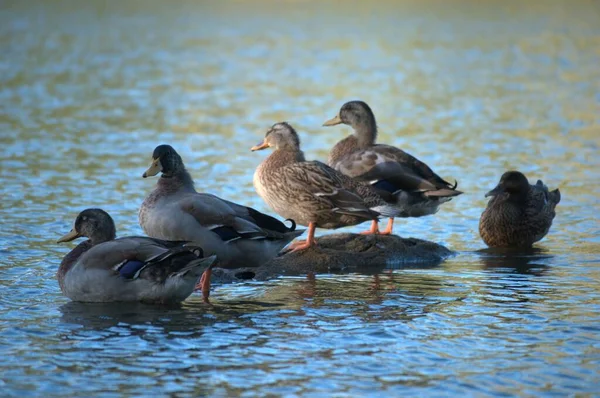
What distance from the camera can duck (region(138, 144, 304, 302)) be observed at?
9836 millimetres

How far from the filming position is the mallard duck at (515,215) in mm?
12188

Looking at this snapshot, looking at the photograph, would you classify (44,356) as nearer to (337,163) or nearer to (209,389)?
(209,389)

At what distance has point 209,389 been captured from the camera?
22.9 feet

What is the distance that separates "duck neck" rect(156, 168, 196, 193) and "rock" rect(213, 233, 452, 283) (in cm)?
82

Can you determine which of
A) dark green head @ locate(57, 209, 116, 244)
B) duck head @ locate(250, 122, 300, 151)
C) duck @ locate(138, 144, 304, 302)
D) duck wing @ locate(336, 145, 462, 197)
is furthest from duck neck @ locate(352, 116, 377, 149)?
dark green head @ locate(57, 209, 116, 244)

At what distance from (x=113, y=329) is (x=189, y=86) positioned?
21.8 metres

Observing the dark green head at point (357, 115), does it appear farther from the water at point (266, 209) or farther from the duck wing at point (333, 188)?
the duck wing at point (333, 188)

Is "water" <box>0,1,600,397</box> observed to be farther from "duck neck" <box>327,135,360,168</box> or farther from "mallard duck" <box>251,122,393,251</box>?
"duck neck" <box>327,135,360,168</box>

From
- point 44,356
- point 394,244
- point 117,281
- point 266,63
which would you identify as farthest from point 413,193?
point 266,63

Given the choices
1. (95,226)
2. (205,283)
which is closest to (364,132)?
(205,283)

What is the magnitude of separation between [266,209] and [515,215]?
134 inches

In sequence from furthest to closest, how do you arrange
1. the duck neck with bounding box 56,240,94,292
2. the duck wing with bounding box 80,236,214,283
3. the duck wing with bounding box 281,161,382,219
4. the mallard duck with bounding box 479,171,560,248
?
the mallard duck with bounding box 479,171,560,248, the duck wing with bounding box 281,161,382,219, the duck neck with bounding box 56,240,94,292, the duck wing with bounding box 80,236,214,283

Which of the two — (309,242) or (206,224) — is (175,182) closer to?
(206,224)

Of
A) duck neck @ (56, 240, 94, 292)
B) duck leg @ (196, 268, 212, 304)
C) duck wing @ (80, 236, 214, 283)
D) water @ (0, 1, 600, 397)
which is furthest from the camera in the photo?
duck leg @ (196, 268, 212, 304)
